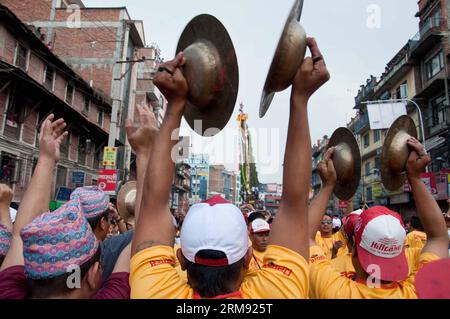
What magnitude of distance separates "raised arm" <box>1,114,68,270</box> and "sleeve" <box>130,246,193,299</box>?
0.92 metres

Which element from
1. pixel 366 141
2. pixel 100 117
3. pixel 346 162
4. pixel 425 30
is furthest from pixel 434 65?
pixel 346 162

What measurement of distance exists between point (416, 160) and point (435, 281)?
5.18ft

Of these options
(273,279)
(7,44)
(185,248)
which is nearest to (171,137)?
(185,248)

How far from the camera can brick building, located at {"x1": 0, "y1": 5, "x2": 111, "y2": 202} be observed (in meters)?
13.8

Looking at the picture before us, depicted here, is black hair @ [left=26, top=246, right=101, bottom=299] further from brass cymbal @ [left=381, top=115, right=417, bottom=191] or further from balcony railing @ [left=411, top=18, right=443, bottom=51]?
balcony railing @ [left=411, top=18, right=443, bottom=51]

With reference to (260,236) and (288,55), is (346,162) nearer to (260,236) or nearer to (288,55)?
(288,55)

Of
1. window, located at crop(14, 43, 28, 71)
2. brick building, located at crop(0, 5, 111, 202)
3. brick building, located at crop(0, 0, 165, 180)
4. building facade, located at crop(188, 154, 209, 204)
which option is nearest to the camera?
brick building, located at crop(0, 5, 111, 202)

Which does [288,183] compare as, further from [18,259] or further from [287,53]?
[18,259]

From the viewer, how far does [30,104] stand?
15.5m

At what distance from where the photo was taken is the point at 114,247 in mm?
2814

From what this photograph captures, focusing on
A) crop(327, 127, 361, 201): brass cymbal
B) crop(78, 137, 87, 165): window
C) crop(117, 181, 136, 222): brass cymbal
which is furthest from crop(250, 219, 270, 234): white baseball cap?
crop(78, 137, 87, 165): window

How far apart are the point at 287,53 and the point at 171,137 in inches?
26.7

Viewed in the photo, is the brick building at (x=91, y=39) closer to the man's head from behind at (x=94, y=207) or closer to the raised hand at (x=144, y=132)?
the man's head from behind at (x=94, y=207)
